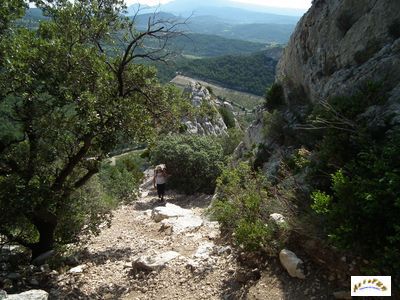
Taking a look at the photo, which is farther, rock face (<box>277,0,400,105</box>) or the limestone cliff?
→ rock face (<box>277,0,400,105</box>)

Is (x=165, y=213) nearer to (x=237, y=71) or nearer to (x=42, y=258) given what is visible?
(x=42, y=258)

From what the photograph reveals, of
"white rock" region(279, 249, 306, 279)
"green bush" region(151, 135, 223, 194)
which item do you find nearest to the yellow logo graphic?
"white rock" region(279, 249, 306, 279)

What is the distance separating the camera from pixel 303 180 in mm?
7559

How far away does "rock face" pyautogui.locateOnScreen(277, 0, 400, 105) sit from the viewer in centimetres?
981

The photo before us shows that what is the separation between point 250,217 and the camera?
7.83 meters

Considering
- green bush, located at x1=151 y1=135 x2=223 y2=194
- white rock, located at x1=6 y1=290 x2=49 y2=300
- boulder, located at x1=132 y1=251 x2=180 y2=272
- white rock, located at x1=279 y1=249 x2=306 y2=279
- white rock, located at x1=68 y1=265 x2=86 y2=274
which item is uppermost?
white rock, located at x1=279 y1=249 x2=306 y2=279

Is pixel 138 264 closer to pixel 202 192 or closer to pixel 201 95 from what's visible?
pixel 202 192

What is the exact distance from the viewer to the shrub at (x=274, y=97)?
1788 centimetres

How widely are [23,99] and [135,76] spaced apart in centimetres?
328

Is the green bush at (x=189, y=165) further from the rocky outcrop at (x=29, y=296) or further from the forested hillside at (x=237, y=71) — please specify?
the forested hillside at (x=237, y=71)

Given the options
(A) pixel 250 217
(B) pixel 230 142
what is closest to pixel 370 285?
(A) pixel 250 217

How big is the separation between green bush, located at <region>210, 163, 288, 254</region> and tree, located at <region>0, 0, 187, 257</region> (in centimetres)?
290

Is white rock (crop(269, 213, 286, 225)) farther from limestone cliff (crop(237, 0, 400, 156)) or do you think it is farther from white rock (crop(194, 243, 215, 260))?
limestone cliff (crop(237, 0, 400, 156))

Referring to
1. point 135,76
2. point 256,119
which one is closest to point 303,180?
point 135,76
